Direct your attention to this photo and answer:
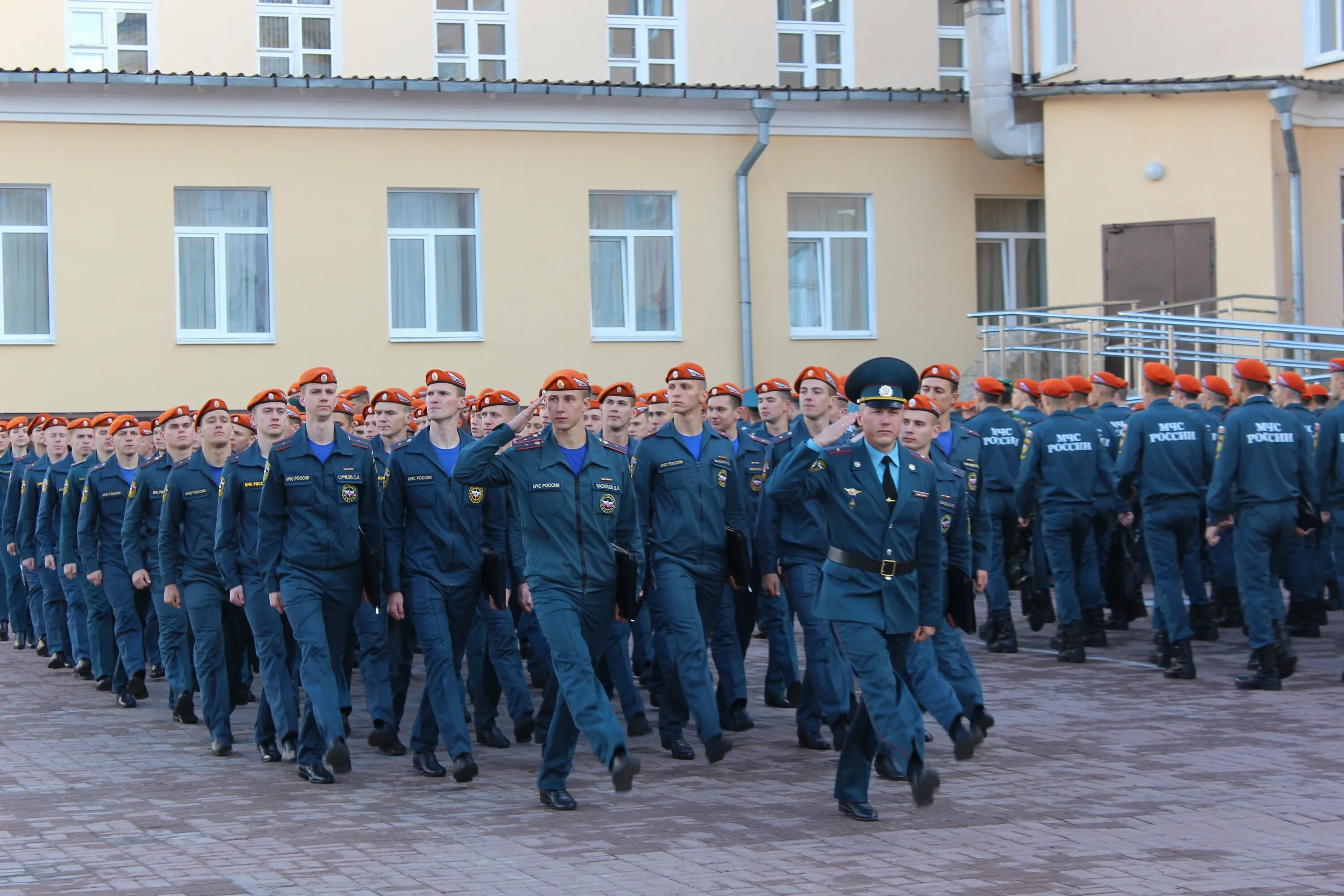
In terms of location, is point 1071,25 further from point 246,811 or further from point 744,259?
point 246,811

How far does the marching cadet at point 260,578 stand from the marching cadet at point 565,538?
5.54 feet

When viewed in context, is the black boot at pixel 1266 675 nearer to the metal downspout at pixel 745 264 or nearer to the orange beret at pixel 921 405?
the orange beret at pixel 921 405

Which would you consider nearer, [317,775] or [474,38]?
[317,775]

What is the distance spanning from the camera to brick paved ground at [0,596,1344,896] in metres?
6.66

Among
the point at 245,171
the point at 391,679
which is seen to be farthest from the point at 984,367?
the point at 391,679

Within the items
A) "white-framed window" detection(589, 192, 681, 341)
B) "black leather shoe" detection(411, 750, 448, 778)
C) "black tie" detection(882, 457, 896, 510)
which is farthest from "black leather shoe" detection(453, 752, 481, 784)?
"white-framed window" detection(589, 192, 681, 341)

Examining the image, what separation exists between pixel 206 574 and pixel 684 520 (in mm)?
3150

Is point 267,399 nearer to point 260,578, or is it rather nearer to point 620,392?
point 260,578

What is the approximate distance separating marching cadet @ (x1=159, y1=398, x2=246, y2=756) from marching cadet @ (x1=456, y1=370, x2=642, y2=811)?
2580 mm

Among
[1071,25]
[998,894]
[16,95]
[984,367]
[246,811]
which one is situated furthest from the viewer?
[1071,25]

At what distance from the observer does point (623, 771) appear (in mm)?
7699

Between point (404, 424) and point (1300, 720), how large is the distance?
20.8ft

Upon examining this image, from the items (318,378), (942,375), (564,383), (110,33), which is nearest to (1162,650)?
(942,375)

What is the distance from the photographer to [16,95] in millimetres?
20219
